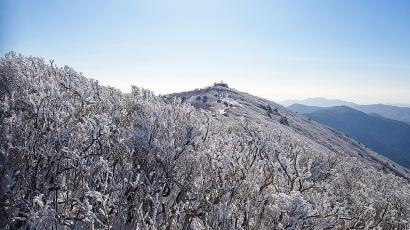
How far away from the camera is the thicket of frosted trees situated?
19.9 feet

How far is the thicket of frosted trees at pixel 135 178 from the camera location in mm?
6074

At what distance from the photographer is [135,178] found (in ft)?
27.2

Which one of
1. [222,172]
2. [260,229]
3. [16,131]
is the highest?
[16,131]

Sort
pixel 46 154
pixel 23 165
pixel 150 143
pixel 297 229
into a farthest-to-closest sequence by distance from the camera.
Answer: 1. pixel 150 143
2. pixel 23 165
3. pixel 46 154
4. pixel 297 229

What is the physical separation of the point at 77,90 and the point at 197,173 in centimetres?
618

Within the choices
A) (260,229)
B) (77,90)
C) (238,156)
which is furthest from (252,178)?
(77,90)

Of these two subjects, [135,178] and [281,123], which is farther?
[281,123]

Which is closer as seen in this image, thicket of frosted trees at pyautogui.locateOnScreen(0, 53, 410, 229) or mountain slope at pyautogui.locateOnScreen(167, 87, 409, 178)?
thicket of frosted trees at pyautogui.locateOnScreen(0, 53, 410, 229)

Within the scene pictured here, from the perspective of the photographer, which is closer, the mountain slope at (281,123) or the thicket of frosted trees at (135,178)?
the thicket of frosted trees at (135,178)

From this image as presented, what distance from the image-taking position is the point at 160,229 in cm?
616

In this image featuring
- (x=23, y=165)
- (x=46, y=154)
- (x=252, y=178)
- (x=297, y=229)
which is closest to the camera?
(x=297, y=229)

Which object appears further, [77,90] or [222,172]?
[77,90]

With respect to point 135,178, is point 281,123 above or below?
below

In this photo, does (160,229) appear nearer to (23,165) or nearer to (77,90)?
(23,165)
